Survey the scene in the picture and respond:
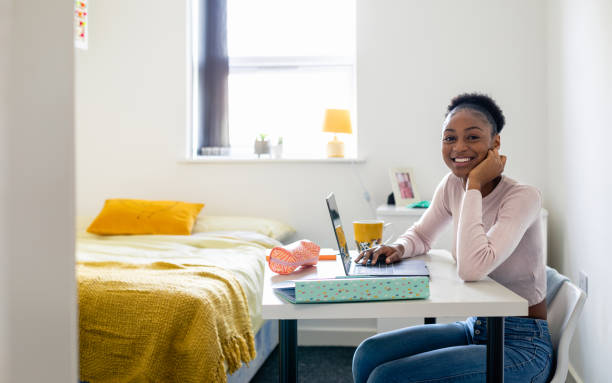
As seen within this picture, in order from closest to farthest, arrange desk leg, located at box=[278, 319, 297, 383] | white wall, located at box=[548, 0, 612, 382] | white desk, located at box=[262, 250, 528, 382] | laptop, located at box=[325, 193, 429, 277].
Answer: white desk, located at box=[262, 250, 528, 382]
desk leg, located at box=[278, 319, 297, 383]
laptop, located at box=[325, 193, 429, 277]
white wall, located at box=[548, 0, 612, 382]

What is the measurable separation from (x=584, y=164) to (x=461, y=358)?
1.50 meters

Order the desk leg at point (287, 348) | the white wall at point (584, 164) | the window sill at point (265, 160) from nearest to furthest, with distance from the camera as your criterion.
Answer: the desk leg at point (287, 348) < the white wall at point (584, 164) < the window sill at point (265, 160)

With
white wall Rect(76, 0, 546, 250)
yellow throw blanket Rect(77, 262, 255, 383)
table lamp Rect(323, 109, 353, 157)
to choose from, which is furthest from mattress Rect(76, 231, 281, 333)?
table lamp Rect(323, 109, 353, 157)

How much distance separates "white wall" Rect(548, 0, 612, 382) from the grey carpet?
3.60 feet

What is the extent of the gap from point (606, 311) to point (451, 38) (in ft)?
6.16

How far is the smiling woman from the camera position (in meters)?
1.25

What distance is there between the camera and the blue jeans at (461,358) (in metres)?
1.22

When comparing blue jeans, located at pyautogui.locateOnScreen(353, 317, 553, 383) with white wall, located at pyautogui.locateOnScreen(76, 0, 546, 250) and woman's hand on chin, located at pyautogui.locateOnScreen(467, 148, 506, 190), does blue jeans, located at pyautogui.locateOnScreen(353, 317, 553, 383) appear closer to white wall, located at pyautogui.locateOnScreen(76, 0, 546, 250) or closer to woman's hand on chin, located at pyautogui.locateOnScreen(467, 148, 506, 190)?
woman's hand on chin, located at pyautogui.locateOnScreen(467, 148, 506, 190)

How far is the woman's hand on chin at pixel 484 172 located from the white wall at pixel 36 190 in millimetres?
1185

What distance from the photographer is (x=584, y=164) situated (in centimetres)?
234

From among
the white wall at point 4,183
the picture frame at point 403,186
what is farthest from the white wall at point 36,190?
the picture frame at point 403,186

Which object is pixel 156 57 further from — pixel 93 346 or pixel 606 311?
pixel 606 311

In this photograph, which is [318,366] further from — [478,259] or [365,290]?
[365,290]

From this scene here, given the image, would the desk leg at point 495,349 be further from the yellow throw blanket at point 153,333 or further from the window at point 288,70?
the window at point 288,70
